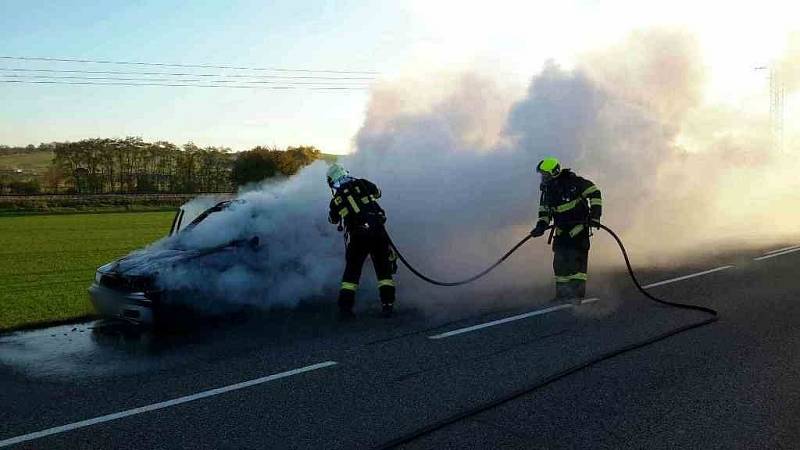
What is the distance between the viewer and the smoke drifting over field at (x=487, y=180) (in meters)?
8.45

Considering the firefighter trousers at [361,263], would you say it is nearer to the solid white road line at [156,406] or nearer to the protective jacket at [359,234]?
the protective jacket at [359,234]

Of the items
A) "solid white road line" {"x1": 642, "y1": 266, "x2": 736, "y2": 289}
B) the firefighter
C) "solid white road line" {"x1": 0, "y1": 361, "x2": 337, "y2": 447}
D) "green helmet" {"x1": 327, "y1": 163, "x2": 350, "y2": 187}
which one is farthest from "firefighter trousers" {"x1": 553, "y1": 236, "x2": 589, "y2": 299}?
"solid white road line" {"x1": 0, "y1": 361, "x2": 337, "y2": 447}

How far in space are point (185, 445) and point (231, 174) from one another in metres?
67.1

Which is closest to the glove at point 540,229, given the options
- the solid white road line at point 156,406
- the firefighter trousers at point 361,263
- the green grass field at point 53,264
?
the firefighter trousers at point 361,263

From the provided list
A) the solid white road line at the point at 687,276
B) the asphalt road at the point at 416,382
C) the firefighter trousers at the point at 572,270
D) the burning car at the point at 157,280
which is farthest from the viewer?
the solid white road line at the point at 687,276

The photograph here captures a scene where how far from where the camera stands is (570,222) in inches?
331

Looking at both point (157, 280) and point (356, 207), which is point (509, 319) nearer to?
point (356, 207)

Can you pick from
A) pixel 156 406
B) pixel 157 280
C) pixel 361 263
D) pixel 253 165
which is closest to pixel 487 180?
pixel 361 263

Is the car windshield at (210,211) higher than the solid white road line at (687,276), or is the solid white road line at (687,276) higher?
the car windshield at (210,211)

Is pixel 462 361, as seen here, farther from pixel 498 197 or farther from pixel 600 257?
pixel 600 257

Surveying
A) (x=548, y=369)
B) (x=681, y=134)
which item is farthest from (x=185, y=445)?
(x=681, y=134)

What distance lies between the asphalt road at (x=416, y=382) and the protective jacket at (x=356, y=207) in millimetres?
1112

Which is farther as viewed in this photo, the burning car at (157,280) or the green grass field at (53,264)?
the green grass field at (53,264)

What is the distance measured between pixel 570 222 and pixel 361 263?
2771 mm
